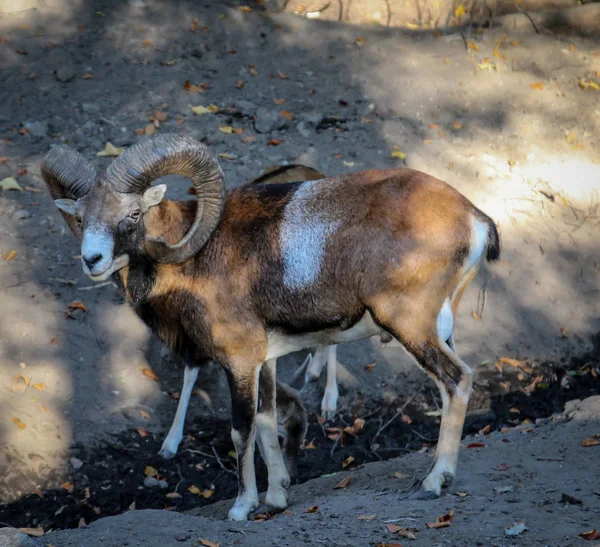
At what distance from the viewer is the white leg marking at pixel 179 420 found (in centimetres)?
852

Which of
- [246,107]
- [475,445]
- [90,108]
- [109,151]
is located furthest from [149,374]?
[246,107]

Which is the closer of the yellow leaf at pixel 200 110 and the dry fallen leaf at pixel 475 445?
the dry fallen leaf at pixel 475 445

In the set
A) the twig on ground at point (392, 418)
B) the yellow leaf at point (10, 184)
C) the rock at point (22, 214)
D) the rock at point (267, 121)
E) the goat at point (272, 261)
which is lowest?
the twig on ground at point (392, 418)

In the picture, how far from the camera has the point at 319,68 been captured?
13.6 m

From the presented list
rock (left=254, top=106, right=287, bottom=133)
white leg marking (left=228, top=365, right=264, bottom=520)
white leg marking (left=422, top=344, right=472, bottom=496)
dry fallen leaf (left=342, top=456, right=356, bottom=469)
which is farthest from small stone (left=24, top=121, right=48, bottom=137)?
white leg marking (left=422, top=344, right=472, bottom=496)

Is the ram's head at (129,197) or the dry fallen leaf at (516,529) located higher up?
the ram's head at (129,197)

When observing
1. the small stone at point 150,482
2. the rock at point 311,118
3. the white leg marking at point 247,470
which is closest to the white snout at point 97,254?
the white leg marking at point 247,470

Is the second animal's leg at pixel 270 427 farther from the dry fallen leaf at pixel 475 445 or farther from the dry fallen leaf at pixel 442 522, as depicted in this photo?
the dry fallen leaf at pixel 442 522

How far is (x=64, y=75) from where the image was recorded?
1256 centimetres

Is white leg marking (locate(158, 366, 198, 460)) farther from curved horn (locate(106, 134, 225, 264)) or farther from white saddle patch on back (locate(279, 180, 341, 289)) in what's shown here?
white saddle patch on back (locate(279, 180, 341, 289))

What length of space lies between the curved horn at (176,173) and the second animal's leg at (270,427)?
1426mm

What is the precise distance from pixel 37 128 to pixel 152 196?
5557 millimetres

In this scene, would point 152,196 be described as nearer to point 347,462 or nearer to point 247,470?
point 247,470

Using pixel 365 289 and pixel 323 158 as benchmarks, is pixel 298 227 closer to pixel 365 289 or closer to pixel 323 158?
pixel 365 289
